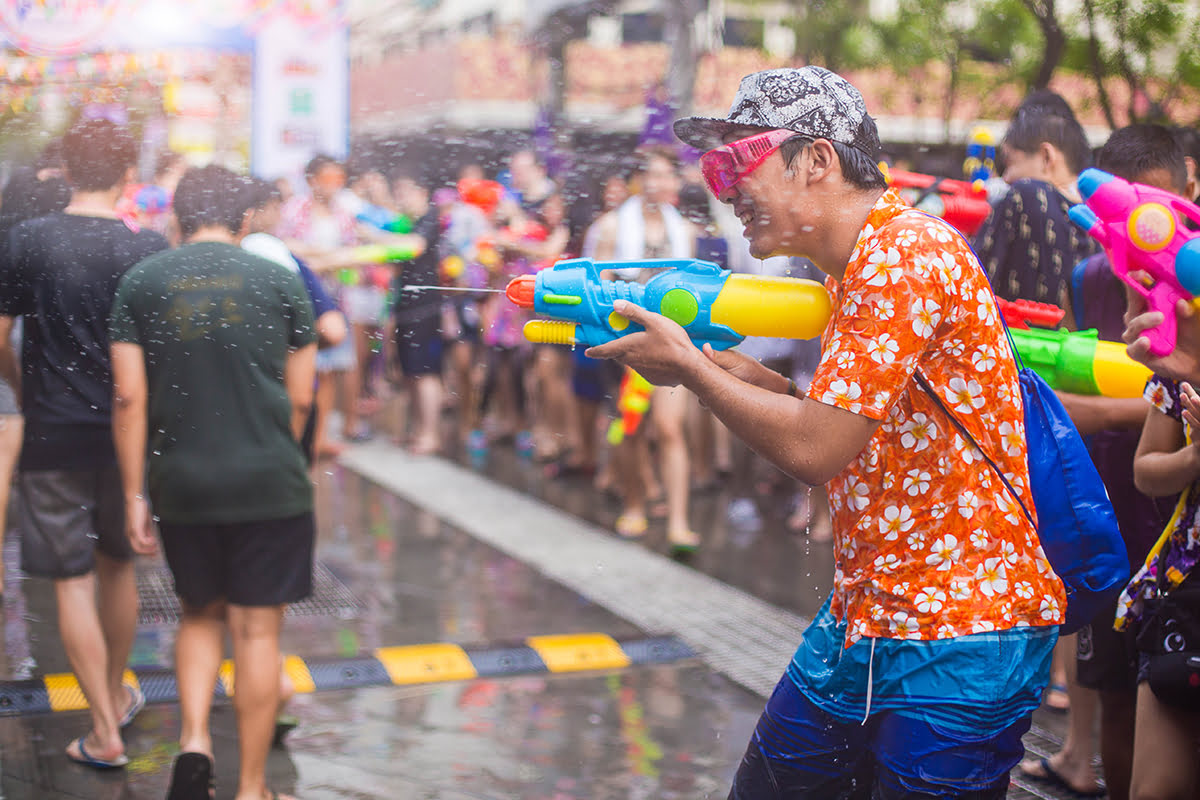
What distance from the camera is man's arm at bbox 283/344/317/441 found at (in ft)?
12.4

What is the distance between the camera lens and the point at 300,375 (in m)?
3.80

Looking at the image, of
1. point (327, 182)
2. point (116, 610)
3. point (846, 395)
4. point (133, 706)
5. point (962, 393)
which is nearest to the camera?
point (846, 395)

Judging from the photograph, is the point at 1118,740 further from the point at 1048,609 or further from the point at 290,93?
the point at 290,93

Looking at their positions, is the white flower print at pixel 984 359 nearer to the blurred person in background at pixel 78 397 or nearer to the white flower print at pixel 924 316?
the white flower print at pixel 924 316

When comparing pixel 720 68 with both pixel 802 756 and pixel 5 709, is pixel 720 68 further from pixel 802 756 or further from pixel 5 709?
pixel 802 756

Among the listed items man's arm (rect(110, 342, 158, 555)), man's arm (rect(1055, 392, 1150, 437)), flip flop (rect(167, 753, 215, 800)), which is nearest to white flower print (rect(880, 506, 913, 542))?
man's arm (rect(1055, 392, 1150, 437))

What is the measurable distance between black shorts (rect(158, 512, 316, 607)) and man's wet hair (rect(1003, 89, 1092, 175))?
2668mm

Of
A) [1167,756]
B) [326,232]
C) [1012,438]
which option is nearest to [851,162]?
[1012,438]

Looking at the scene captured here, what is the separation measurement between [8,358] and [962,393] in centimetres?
337

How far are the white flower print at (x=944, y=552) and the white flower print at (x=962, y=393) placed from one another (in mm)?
213

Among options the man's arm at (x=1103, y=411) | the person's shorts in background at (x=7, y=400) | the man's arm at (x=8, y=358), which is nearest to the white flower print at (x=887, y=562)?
the man's arm at (x=1103, y=411)

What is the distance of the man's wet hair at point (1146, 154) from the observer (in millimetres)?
3465

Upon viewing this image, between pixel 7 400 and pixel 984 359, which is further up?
pixel 984 359

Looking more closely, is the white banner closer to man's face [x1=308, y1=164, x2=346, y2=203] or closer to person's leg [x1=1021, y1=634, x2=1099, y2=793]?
man's face [x1=308, y1=164, x2=346, y2=203]
